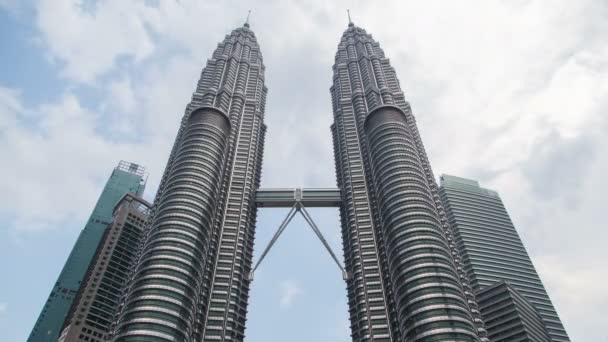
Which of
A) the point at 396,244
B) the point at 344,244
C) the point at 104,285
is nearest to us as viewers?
the point at 396,244

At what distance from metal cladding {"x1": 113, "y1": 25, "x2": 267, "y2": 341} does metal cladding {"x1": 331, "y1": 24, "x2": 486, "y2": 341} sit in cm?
3672

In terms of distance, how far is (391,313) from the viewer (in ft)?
420

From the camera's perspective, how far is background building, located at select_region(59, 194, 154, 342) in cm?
15988

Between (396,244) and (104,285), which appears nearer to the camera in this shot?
(396,244)

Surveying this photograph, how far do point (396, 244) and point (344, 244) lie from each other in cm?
4326

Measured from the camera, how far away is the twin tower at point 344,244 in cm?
10669

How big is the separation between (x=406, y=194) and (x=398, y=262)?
73.2ft

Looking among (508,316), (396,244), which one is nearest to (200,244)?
(396,244)

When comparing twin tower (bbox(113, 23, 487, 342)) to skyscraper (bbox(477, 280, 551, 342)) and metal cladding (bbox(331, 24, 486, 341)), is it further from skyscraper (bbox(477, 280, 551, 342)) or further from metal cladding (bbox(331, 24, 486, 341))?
skyscraper (bbox(477, 280, 551, 342))

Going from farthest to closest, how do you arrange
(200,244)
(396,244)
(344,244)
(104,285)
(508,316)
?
(104,285), (344,244), (508,316), (200,244), (396,244)

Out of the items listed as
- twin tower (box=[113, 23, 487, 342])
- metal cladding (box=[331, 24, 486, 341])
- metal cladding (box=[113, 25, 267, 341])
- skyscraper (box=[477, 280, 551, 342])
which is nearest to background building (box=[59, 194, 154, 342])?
metal cladding (box=[113, 25, 267, 341])

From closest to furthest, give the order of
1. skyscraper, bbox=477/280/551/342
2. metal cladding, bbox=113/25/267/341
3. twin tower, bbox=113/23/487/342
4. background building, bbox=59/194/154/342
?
1. twin tower, bbox=113/23/487/342
2. metal cladding, bbox=113/25/267/341
3. skyscraper, bbox=477/280/551/342
4. background building, bbox=59/194/154/342

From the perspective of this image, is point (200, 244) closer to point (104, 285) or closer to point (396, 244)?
point (396, 244)

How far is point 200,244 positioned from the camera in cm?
12588
